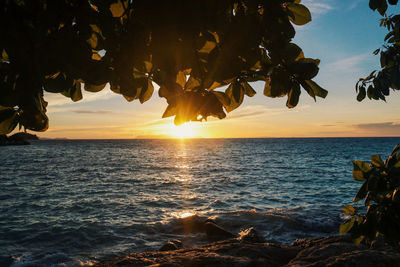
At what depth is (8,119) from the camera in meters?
1.16

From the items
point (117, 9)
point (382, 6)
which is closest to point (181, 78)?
point (117, 9)

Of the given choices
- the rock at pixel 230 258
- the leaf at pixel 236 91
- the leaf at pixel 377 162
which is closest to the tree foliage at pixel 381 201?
the leaf at pixel 377 162

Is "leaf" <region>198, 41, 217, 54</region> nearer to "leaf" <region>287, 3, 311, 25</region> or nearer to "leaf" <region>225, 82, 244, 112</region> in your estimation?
"leaf" <region>225, 82, 244, 112</region>

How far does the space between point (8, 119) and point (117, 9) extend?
72cm

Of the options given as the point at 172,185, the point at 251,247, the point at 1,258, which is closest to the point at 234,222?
the point at 251,247

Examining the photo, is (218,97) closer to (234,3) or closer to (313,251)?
(234,3)

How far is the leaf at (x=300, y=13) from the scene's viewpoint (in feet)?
3.85

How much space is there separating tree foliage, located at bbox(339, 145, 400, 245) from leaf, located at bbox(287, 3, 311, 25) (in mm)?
1458

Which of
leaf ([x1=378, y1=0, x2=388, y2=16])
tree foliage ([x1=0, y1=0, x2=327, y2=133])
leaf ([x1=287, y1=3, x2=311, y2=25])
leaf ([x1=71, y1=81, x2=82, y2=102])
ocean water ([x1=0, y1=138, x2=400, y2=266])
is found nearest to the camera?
tree foliage ([x1=0, y1=0, x2=327, y2=133])

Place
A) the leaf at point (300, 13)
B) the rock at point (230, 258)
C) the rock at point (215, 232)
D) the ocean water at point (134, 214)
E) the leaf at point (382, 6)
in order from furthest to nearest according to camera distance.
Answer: the rock at point (215, 232) → the ocean water at point (134, 214) → the rock at point (230, 258) → the leaf at point (382, 6) → the leaf at point (300, 13)

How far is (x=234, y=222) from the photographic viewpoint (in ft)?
39.1

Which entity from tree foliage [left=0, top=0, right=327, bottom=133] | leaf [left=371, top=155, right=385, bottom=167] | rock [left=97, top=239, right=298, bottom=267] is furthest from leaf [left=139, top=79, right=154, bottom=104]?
rock [left=97, top=239, right=298, bottom=267]

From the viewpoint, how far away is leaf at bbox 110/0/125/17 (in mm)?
1274

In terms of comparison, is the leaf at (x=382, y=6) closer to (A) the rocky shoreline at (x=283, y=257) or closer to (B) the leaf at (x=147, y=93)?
(B) the leaf at (x=147, y=93)
